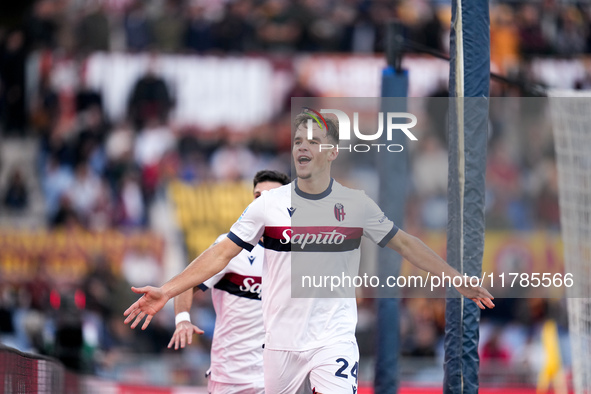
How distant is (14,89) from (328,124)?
39.6 ft

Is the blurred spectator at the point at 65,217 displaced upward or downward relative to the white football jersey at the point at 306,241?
upward

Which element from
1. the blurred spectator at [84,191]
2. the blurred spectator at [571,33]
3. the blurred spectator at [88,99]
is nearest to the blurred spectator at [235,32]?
the blurred spectator at [88,99]

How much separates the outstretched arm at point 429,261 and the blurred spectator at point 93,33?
11.9m

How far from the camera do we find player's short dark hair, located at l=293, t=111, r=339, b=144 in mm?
6107

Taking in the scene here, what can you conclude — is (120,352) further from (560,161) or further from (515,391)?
(560,161)

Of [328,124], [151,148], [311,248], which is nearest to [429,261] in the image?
[311,248]

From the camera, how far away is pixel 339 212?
607cm

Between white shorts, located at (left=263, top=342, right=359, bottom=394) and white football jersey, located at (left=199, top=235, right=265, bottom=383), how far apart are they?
3.54ft

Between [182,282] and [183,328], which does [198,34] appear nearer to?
[183,328]

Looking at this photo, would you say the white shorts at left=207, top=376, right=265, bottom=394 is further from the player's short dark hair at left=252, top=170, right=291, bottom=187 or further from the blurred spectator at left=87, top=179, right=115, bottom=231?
the blurred spectator at left=87, top=179, right=115, bottom=231

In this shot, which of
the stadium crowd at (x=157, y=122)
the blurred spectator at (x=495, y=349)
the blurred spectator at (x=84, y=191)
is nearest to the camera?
the blurred spectator at (x=495, y=349)

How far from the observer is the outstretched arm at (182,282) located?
5434 mm

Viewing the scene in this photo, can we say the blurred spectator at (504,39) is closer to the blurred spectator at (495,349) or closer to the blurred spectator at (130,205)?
the blurred spectator at (495,349)

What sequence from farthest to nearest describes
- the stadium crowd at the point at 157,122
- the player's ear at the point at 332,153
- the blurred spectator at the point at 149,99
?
the blurred spectator at the point at 149,99
the stadium crowd at the point at 157,122
the player's ear at the point at 332,153
